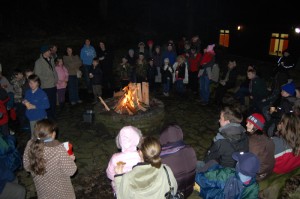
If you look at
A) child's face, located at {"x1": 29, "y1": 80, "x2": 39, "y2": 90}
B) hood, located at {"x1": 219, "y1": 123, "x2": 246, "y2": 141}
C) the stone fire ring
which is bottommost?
the stone fire ring

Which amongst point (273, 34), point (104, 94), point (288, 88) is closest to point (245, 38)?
point (273, 34)

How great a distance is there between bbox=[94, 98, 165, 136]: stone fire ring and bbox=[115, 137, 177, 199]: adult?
485cm

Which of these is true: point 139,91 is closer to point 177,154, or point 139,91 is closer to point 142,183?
point 177,154

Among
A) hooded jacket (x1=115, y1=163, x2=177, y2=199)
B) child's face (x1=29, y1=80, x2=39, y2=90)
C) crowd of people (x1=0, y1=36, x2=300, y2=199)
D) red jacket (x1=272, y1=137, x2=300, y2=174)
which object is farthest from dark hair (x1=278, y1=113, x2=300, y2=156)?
child's face (x1=29, y1=80, x2=39, y2=90)

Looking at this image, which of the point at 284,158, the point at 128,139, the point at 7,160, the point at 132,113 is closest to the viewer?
the point at 128,139

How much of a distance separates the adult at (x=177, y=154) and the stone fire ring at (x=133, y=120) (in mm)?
4069

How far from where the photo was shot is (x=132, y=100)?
29.2ft

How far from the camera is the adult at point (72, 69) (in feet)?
35.6

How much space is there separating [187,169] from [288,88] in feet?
14.0

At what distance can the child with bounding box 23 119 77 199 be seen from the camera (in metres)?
3.92

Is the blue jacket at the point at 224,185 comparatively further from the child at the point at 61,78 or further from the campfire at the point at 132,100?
the child at the point at 61,78

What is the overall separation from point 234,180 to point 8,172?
3.49 m

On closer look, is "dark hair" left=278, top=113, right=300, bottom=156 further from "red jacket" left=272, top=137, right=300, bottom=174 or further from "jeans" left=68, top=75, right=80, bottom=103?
"jeans" left=68, top=75, right=80, bottom=103

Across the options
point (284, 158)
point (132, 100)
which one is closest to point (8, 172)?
point (284, 158)
